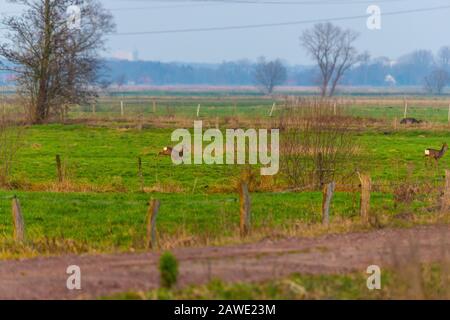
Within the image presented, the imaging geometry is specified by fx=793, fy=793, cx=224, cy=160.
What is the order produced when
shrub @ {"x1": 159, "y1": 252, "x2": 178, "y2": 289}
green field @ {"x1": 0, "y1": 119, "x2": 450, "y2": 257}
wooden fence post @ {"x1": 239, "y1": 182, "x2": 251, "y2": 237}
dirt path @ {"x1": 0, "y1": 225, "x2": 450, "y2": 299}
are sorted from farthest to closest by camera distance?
1. green field @ {"x1": 0, "y1": 119, "x2": 450, "y2": 257}
2. wooden fence post @ {"x1": 239, "y1": 182, "x2": 251, "y2": 237}
3. dirt path @ {"x1": 0, "y1": 225, "x2": 450, "y2": 299}
4. shrub @ {"x1": 159, "y1": 252, "x2": 178, "y2": 289}

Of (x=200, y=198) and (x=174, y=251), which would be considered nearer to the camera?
(x=174, y=251)

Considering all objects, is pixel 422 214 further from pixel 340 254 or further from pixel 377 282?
pixel 377 282

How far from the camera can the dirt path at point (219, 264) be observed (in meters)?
10.7

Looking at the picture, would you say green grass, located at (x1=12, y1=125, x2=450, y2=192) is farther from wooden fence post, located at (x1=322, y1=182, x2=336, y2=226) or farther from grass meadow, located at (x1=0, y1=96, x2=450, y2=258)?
wooden fence post, located at (x1=322, y1=182, x2=336, y2=226)

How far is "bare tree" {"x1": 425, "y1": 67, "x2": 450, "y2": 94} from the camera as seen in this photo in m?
150

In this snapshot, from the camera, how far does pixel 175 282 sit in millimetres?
10469

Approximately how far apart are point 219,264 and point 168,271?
1.53m

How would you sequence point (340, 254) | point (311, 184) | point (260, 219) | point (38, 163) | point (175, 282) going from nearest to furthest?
point (175, 282), point (340, 254), point (260, 219), point (311, 184), point (38, 163)

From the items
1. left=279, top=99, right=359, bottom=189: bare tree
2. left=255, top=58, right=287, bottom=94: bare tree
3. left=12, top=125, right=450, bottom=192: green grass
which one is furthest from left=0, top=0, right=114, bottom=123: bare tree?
left=255, top=58, right=287, bottom=94: bare tree

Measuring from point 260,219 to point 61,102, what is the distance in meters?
41.1

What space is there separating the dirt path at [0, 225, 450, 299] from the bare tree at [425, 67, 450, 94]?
463 feet

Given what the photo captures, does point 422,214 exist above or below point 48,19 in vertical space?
below

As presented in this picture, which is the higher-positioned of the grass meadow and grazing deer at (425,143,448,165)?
grazing deer at (425,143,448,165)

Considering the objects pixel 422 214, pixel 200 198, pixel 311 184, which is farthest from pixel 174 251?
pixel 311 184
